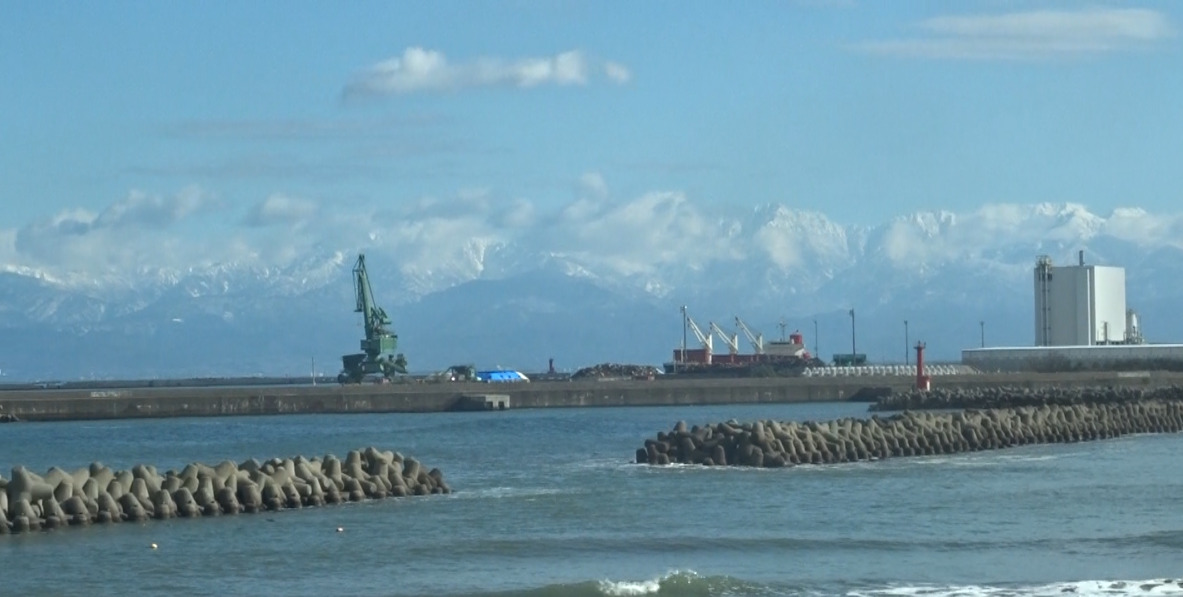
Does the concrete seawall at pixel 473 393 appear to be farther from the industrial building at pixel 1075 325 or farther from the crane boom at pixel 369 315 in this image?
the crane boom at pixel 369 315

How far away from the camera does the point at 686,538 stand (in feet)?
86.3

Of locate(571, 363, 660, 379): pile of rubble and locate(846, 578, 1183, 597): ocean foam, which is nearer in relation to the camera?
locate(846, 578, 1183, 597): ocean foam

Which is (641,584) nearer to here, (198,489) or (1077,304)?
Result: (198,489)

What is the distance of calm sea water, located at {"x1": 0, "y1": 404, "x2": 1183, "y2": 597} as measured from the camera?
22297 mm

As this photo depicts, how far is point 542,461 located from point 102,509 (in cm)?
A: 1534

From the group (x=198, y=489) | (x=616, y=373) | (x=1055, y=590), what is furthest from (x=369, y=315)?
(x=1055, y=590)

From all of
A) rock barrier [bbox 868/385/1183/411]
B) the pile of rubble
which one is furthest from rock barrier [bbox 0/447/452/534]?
the pile of rubble

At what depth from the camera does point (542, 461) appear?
138 feet

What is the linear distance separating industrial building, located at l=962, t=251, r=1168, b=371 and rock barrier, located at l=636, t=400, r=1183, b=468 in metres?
41.9

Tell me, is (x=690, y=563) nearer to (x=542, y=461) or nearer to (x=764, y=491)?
(x=764, y=491)

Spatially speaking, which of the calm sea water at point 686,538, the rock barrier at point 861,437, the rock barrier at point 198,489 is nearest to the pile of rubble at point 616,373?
the rock barrier at point 861,437

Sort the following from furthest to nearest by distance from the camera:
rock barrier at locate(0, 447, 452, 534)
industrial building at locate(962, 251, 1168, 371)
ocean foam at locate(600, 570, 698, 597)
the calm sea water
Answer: industrial building at locate(962, 251, 1168, 371), rock barrier at locate(0, 447, 452, 534), the calm sea water, ocean foam at locate(600, 570, 698, 597)

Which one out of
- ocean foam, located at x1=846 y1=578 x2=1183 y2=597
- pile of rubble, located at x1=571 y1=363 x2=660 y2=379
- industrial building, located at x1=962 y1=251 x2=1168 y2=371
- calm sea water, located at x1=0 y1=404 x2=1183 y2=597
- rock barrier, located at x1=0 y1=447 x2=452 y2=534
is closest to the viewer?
ocean foam, located at x1=846 y1=578 x2=1183 y2=597

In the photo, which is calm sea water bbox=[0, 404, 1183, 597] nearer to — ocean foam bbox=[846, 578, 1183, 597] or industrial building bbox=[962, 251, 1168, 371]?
ocean foam bbox=[846, 578, 1183, 597]
